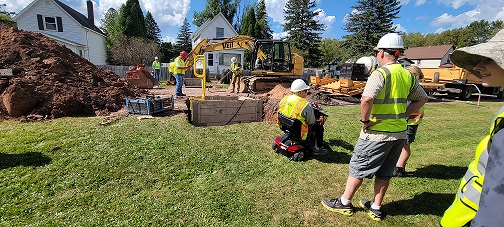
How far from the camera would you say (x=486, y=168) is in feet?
3.18

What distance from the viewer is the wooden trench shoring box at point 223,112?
6.32 m

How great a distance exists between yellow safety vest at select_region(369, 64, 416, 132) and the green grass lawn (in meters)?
1.18

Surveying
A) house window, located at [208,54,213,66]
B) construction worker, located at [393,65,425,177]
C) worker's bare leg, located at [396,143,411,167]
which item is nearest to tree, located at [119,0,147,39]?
house window, located at [208,54,213,66]

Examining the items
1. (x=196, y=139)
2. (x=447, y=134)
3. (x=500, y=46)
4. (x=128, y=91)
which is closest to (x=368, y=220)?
(x=500, y=46)

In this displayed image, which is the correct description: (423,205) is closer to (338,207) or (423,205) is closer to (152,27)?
(338,207)

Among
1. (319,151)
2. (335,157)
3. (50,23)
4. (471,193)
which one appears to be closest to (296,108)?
(319,151)

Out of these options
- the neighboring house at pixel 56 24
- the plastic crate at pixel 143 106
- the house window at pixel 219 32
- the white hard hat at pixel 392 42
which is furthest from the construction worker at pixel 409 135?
the house window at pixel 219 32

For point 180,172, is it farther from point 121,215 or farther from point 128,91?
point 128,91

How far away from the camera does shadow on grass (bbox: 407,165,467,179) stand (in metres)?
4.09

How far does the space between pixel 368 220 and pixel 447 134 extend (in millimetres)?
5372

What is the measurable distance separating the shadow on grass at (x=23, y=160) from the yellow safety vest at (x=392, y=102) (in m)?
4.75

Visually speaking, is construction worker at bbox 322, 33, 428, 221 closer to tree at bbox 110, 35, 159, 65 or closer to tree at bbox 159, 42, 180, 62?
tree at bbox 110, 35, 159, 65

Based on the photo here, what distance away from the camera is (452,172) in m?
4.24

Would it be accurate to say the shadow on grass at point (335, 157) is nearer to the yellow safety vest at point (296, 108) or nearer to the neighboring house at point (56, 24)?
the yellow safety vest at point (296, 108)
